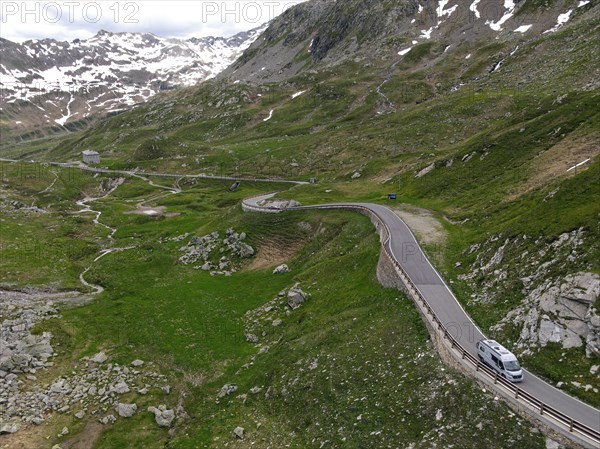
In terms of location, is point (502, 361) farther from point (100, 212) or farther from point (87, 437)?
point (100, 212)

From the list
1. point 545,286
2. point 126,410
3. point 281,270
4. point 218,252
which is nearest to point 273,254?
point 281,270

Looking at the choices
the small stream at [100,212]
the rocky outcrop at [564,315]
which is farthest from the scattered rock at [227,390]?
the small stream at [100,212]

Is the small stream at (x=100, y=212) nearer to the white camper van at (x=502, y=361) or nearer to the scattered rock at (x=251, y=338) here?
the scattered rock at (x=251, y=338)

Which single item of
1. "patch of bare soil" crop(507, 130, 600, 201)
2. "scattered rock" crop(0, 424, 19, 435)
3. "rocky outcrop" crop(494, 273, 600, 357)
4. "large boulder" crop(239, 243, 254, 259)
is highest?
"patch of bare soil" crop(507, 130, 600, 201)

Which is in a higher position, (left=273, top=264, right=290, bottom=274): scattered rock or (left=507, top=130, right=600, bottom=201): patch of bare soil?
(left=507, top=130, right=600, bottom=201): patch of bare soil

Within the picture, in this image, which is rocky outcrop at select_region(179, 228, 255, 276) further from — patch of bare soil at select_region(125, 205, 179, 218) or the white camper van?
the white camper van

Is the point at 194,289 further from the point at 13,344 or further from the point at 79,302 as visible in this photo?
the point at 13,344

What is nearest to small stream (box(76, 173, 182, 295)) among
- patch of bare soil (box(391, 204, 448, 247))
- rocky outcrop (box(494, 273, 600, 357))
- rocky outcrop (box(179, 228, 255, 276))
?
rocky outcrop (box(179, 228, 255, 276))

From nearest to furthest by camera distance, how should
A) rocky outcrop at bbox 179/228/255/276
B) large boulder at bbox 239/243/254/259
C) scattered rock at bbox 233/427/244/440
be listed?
scattered rock at bbox 233/427/244/440 → rocky outcrop at bbox 179/228/255/276 → large boulder at bbox 239/243/254/259
